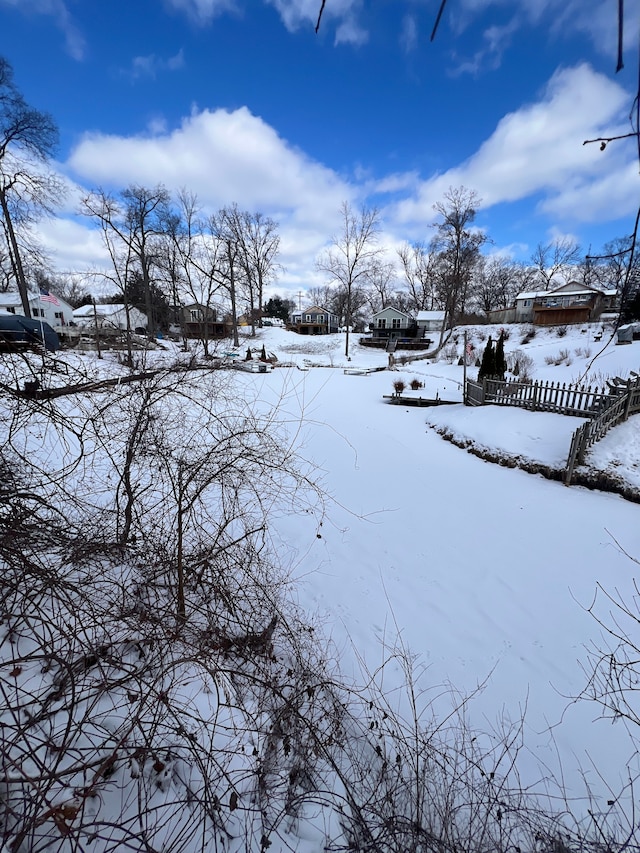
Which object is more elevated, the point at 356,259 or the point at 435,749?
the point at 356,259

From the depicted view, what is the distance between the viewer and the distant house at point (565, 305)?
31172 mm

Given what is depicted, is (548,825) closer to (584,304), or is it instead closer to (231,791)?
(231,791)

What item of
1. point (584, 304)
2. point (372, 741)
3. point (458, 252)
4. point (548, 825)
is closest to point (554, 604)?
point (548, 825)

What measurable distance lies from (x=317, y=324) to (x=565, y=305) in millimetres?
28661

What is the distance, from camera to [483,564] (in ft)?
15.3

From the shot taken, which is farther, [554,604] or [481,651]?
[554,604]

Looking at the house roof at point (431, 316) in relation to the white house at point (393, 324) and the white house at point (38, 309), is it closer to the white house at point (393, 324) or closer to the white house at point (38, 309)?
the white house at point (393, 324)

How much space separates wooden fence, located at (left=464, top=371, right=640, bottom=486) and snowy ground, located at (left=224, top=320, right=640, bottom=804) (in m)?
0.39

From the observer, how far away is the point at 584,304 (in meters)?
32.1

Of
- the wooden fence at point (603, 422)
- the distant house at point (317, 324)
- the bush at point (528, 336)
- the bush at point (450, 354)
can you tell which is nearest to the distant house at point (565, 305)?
the bush at point (528, 336)

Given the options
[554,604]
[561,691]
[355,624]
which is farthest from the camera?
[554,604]

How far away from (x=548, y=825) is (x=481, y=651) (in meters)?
1.39

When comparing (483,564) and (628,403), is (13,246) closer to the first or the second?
(483,564)

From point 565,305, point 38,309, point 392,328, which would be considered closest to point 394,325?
point 392,328
